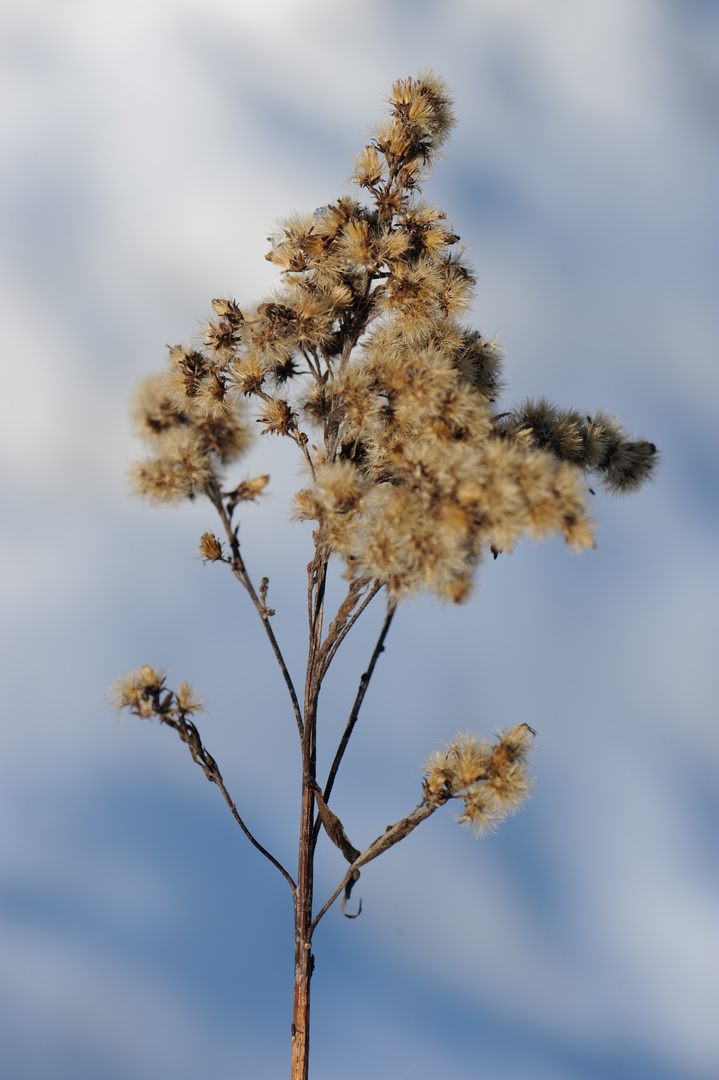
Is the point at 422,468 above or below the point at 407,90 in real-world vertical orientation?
below

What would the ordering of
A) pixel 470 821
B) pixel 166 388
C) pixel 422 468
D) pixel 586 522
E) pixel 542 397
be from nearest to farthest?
pixel 586 522
pixel 422 468
pixel 470 821
pixel 166 388
pixel 542 397

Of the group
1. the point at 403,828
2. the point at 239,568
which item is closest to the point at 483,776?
the point at 403,828

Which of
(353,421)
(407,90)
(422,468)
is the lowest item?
(422,468)

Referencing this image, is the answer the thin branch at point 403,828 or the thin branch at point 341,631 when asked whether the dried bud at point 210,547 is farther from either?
the thin branch at point 403,828

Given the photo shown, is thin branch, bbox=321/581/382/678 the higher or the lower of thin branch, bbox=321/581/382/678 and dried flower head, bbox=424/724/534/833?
the higher

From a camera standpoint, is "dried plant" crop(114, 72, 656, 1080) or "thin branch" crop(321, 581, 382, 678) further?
"thin branch" crop(321, 581, 382, 678)

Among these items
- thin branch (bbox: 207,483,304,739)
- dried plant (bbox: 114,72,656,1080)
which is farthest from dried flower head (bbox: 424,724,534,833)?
thin branch (bbox: 207,483,304,739)

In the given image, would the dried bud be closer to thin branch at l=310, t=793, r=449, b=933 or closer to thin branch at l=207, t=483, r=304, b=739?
thin branch at l=207, t=483, r=304, b=739

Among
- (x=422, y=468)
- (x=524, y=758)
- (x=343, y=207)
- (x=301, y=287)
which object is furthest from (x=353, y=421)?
(x=524, y=758)

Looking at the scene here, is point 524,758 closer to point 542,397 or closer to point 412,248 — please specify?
point 542,397

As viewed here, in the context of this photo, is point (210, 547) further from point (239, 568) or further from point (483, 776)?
point (483, 776)
